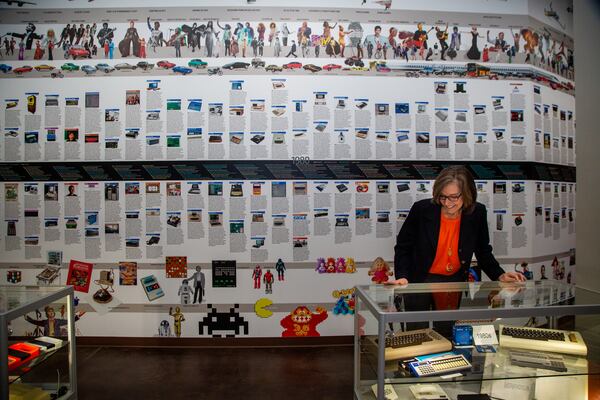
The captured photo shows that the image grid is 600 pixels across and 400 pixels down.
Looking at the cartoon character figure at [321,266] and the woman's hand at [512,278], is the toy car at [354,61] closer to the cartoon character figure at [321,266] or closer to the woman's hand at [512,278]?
the cartoon character figure at [321,266]

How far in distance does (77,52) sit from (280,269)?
293 cm

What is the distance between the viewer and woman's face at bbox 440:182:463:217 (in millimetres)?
2432

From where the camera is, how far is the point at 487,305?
171 centimetres

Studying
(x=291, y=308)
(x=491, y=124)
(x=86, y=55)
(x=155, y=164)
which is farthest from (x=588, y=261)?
(x=86, y=55)

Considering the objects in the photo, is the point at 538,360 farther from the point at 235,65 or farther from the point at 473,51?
the point at 235,65

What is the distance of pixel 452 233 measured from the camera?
2.49m

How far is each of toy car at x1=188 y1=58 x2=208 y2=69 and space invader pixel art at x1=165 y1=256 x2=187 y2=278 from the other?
188 cm

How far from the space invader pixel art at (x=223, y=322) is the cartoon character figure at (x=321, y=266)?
2.82 feet

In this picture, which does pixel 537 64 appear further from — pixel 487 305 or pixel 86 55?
pixel 86 55

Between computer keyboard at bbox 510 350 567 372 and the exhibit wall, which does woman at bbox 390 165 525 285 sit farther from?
the exhibit wall

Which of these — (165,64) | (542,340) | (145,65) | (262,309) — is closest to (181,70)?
(165,64)

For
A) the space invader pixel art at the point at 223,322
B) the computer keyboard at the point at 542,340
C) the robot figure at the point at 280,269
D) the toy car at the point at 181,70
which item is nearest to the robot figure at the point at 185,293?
the space invader pixel art at the point at 223,322

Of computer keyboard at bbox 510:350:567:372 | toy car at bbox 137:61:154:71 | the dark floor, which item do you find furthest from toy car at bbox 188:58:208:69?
computer keyboard at bbox 510:350:567:372

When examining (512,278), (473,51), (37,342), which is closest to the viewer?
(37,342)
